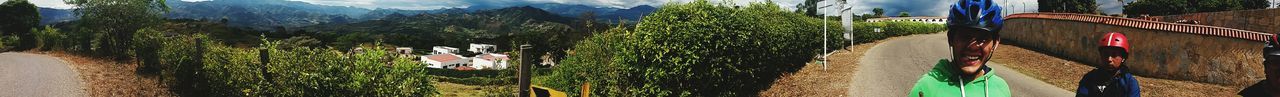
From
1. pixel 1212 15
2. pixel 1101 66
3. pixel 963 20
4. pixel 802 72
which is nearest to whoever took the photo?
pixel 963 20

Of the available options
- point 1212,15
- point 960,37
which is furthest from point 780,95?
point 1212,15

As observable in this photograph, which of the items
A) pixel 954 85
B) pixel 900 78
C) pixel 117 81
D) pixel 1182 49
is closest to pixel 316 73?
pixel 954 85

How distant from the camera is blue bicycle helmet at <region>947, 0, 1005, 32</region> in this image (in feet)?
6.52

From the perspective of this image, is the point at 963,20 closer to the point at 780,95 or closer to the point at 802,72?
the point at 780,95

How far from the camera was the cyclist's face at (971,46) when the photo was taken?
2.04m

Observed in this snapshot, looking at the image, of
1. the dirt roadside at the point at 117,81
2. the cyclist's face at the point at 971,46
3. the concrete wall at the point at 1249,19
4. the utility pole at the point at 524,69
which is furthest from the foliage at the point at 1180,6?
the cyclist's face at the point at 971,46

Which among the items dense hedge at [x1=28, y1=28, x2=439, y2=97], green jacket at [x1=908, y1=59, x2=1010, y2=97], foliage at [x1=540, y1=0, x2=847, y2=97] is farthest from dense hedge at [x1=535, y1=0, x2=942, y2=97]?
green jacket at [x1=908, y1=59, x2=1010, y2=97]

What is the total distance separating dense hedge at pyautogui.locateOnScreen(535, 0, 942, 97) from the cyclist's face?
1096 cm

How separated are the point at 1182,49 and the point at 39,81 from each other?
40685 mm

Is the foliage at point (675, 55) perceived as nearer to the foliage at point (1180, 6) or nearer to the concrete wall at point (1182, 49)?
the concrete wall at point (1182, 49)

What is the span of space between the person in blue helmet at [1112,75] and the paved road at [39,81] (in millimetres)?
33563

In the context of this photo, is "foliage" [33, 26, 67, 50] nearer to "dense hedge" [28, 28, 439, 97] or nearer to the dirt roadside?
the dirt roadside

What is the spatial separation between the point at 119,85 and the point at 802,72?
30.7m

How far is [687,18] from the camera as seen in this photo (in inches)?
529
